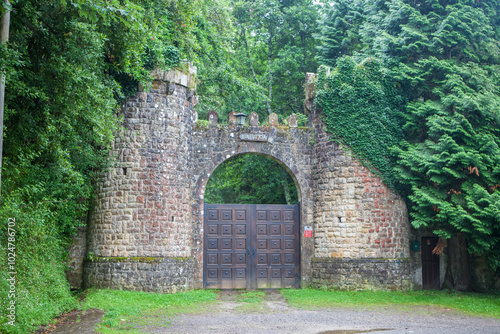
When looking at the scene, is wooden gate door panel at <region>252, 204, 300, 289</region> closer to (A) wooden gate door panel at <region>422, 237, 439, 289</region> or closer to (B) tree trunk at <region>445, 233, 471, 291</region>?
(A) wooden gate door panel at <region>422, 237, 439, 289</region>

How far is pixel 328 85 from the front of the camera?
1448cm

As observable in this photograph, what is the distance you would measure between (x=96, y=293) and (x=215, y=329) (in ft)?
14.0

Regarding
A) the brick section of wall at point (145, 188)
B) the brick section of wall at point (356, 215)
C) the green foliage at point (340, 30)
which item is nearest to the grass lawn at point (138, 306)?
the brick section of wall at point (145, 188)

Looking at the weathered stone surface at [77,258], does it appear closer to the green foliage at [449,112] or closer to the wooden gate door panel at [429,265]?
the green foliage at [449,112]

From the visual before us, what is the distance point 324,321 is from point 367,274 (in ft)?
14.7

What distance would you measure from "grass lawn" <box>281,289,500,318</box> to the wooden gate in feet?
2.67

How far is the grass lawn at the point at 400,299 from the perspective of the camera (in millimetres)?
11289

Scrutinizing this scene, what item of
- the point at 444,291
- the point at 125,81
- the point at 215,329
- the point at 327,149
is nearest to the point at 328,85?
the point at 327,149

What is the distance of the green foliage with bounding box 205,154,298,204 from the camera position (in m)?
19.8

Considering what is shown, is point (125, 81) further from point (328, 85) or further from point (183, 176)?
point (328, 85)

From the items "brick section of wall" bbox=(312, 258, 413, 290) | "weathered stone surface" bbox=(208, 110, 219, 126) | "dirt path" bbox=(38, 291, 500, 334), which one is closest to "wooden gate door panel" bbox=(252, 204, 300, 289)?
"brick section of wall" bbox=(312, 258, 413, 290)

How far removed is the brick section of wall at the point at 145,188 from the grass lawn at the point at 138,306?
1104 mm

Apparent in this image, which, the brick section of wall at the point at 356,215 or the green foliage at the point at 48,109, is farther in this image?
the brick section of wall at the point at 356,215

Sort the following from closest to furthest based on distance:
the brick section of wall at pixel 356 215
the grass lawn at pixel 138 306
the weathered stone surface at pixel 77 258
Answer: the grass lawn at pixel 138 306
the weathered stone surface at pixel 77 258
the brick section of wall at pixel 356 215
